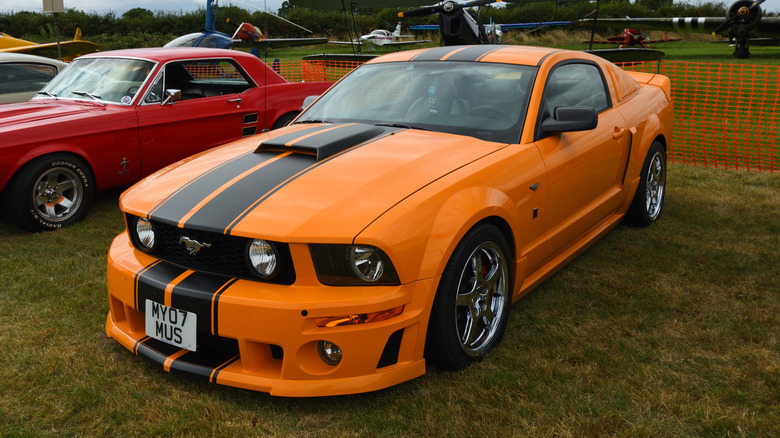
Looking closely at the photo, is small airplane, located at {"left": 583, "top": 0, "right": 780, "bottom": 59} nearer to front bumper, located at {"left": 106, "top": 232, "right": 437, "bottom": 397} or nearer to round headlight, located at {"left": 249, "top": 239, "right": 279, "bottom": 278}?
front bumper, located at {"left": 106, "top": 232, "right": 437, "bottom": 397}

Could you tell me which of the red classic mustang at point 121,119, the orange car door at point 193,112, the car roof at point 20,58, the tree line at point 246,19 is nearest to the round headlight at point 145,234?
the red classic mustang at point 121,119

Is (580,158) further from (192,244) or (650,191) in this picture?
(192,244)

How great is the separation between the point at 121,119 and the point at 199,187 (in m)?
3.09

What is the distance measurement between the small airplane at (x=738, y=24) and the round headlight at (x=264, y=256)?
21158 millimetres

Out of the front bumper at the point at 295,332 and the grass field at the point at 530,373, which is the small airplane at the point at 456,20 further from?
the front bumper at the point at 295,332

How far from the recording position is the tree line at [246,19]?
4266cm

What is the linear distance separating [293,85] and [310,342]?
16.2 ft

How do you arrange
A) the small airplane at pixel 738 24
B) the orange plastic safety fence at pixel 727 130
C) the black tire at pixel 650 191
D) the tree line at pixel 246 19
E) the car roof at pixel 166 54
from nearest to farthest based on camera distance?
the black tire at pixel 650 191 < the car roof at pixel 166 54 < the orange plastic safety fence at pixel 727 130 < the small airplane at pixel 738 24 < the tree line at pixel 246 19

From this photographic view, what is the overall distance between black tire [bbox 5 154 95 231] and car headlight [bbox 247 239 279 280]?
339 centimetres

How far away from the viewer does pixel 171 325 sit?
259 centimetres

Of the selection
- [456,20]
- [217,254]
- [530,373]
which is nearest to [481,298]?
[530,373]

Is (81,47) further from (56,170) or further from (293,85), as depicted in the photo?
(56,170)

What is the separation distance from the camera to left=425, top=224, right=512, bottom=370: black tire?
2.63 meters

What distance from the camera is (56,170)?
5133 millimetres
